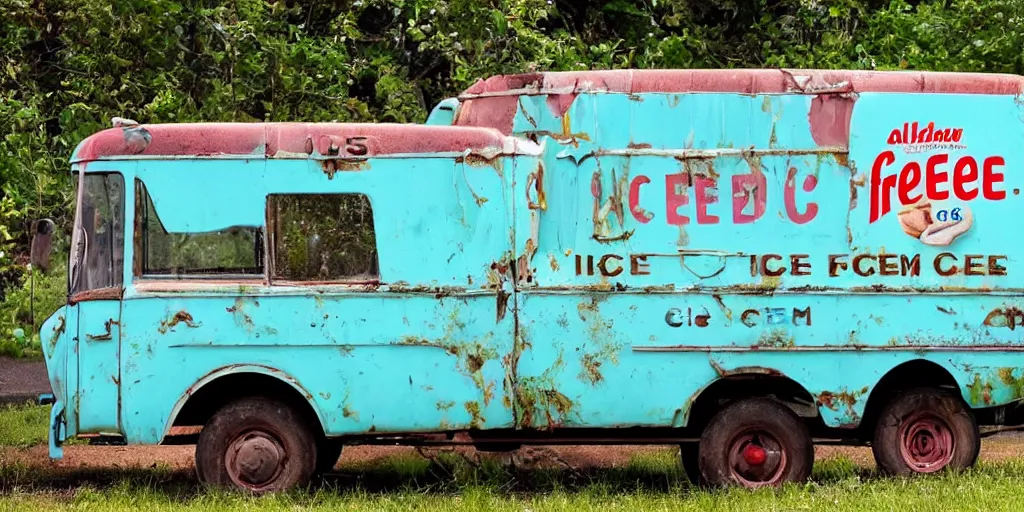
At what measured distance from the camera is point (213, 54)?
13961 millimetres

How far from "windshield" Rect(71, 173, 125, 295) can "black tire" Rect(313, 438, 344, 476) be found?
1586 millimetres

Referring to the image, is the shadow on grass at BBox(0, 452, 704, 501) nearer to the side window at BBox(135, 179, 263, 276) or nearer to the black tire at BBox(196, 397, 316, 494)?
the black tire at BBox(196, 397, 316, 494)

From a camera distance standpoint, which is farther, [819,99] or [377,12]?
[377,12]

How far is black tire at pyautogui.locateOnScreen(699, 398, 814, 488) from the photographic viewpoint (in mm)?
8359

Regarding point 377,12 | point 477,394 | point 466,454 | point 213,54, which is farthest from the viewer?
point 377,12

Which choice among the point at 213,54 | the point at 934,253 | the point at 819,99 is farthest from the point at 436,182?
the point at 213,54

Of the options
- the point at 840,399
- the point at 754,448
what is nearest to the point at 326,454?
the point at 754,448

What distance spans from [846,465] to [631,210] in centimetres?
257

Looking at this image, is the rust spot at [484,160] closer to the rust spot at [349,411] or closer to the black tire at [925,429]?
the rust spot at [349,411]

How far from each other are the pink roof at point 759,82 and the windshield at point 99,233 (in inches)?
98.3

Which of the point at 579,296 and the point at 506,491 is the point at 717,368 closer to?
the point at 579,296

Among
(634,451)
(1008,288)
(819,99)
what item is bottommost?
(634,451)

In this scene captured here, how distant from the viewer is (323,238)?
8.19 metres

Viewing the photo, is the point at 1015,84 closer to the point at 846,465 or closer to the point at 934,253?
the point at 934,253
